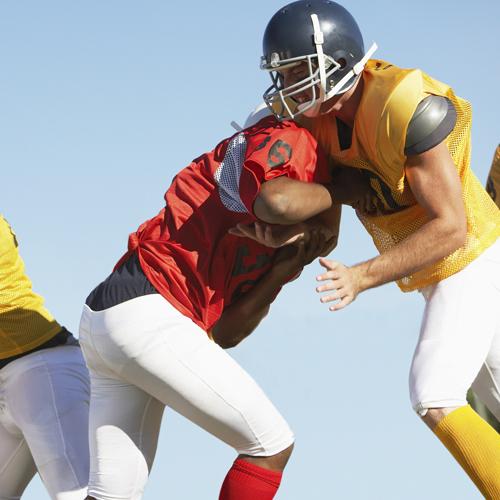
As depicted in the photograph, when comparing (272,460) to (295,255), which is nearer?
(272,460)

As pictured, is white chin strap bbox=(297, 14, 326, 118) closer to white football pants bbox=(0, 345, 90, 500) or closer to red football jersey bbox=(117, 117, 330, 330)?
red football jersey bbox=(117, 117, 330, 330)

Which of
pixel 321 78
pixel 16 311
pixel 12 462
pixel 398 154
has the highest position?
pixel 321 78

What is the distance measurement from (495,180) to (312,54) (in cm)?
200

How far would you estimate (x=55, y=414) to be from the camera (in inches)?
210

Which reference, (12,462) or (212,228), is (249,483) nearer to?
(212,228)

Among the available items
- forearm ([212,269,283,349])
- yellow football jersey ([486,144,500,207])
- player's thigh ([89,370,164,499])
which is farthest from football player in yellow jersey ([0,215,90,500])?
yellow football jersey ([486,144,500,207])

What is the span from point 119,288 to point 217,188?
51 centimetres

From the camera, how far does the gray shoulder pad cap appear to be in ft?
13.9

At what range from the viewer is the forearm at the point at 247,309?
4559mm

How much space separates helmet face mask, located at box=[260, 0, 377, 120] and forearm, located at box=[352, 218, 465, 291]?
0.64 m

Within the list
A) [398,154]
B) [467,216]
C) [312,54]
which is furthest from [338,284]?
[312,54]

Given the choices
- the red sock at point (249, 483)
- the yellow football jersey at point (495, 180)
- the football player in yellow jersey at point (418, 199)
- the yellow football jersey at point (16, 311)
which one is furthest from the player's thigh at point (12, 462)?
the yellow football jersey at point (495, 180)

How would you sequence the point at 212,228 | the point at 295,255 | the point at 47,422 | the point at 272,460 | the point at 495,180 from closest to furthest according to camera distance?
the point at 272,460 → the point at 212,228 → the point at 295,255 → the point at 47,422 → the point at 495,180

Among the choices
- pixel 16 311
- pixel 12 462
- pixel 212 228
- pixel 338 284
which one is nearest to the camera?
pixel 338 284
